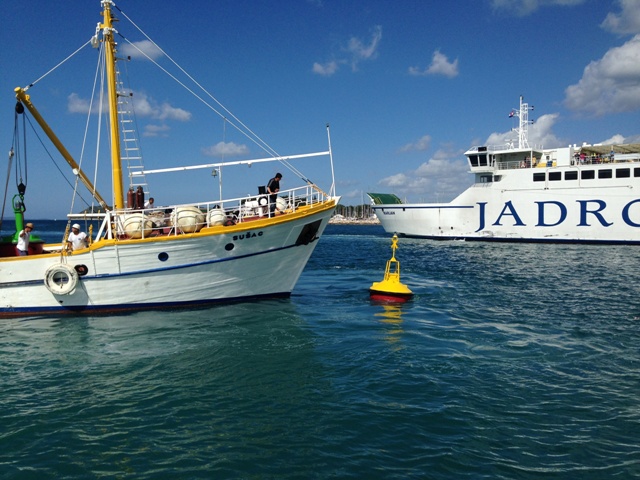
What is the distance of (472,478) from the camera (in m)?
5.58

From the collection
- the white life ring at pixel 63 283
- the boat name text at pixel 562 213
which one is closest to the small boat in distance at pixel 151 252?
the white life ring at pixel 63 283

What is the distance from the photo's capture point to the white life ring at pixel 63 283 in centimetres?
1389

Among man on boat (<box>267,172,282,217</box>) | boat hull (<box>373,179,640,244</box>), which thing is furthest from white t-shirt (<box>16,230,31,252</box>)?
boat hull (<box>373,179,640,244</box>)

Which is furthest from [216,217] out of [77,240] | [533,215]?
[533,215]

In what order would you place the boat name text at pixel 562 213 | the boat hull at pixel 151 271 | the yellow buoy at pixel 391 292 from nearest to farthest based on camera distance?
the boat hull at pixel 151 271 < the yellow buoy at pixel 391 292 < the boat name text at pixel 562 213

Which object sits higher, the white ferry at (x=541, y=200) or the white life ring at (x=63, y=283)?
the white ferry at (x=541, y=200)

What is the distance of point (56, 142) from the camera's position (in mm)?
16500

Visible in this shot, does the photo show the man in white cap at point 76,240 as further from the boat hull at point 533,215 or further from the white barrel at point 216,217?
the boat hull at point 533,215

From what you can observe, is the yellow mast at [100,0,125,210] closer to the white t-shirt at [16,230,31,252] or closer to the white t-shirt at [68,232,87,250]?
the white t-shirt at [68,232,87,250]

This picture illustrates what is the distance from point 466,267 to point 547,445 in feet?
72.5

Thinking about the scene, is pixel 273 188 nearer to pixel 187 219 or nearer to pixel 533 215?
pixel 187 219

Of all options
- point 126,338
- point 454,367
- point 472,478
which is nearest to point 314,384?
point 454,367

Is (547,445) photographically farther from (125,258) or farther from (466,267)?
(466,267)

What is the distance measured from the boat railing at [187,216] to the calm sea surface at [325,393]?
9.01 ft
